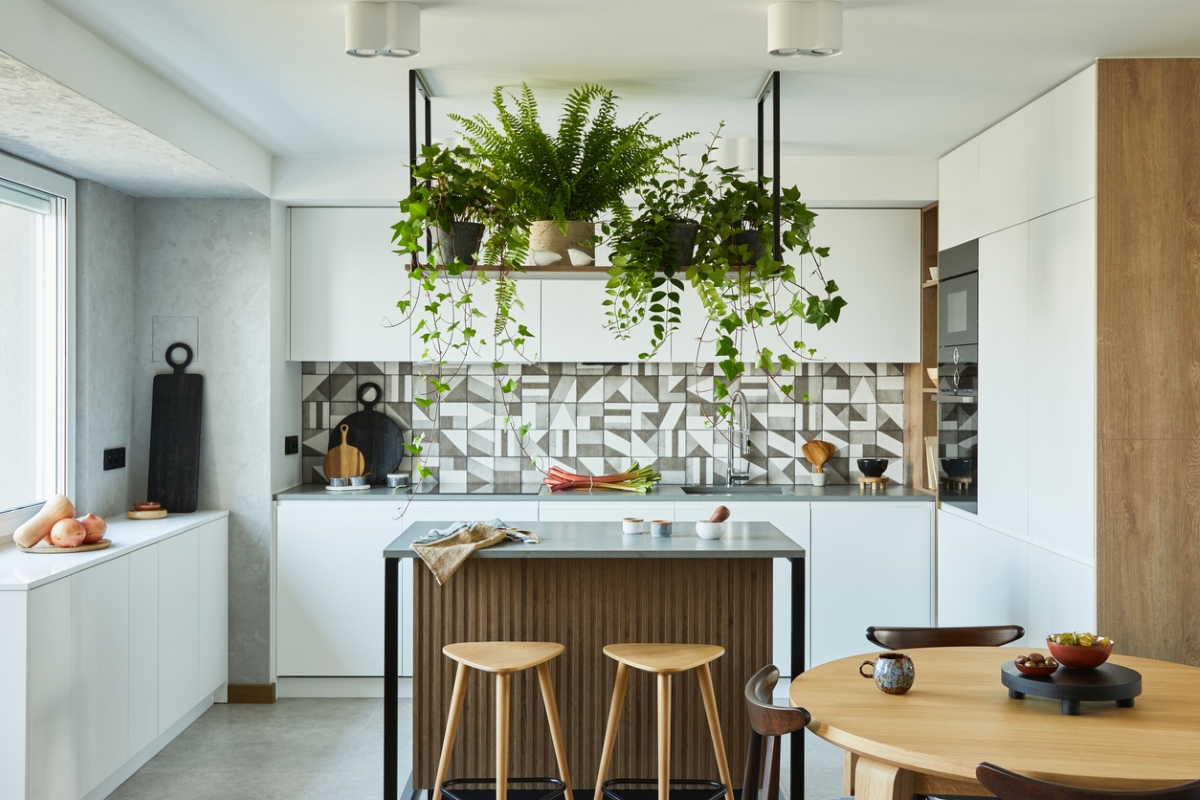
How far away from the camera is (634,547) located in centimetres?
325

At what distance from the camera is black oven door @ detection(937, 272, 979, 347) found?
4.19 meters

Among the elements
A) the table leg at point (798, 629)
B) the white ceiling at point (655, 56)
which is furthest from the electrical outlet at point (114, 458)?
the table leg at point (798, 629)

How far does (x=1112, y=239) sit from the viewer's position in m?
3.18

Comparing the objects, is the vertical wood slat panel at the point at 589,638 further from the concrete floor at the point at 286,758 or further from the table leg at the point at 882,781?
the table leg at the point at 882,781

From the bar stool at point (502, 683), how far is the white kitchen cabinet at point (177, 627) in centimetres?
139

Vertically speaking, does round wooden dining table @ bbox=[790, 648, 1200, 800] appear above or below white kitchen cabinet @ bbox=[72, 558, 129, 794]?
above

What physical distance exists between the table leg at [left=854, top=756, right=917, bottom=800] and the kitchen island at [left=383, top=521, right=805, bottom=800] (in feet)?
4.35

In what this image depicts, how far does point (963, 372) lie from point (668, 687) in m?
2.07

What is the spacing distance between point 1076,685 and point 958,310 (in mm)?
2467

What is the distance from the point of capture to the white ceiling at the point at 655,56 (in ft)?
9.27

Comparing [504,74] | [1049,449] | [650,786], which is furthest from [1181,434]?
[504,74]

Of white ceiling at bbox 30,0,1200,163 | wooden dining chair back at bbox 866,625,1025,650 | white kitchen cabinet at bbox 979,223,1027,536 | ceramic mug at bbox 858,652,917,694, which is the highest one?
white ceiling at bbox 30,0,1200,163

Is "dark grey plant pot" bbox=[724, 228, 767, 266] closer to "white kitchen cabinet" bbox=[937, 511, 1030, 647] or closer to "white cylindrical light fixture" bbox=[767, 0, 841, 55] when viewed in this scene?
"white cylindrical light fixture" bbox=[767, 0, 841, 55]

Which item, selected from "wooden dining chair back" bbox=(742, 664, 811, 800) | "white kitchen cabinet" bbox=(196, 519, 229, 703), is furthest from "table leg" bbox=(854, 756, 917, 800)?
"white kitchen cabinet" bbox=(196, 519, 229, 703)
